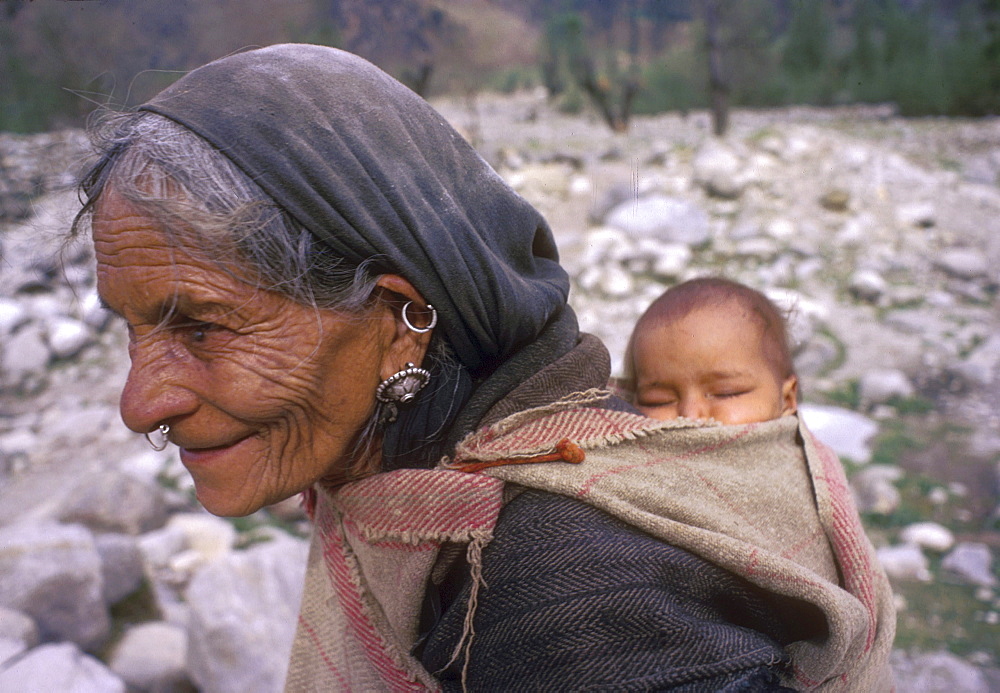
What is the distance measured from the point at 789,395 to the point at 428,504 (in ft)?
3.88

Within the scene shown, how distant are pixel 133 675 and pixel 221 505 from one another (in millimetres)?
2280

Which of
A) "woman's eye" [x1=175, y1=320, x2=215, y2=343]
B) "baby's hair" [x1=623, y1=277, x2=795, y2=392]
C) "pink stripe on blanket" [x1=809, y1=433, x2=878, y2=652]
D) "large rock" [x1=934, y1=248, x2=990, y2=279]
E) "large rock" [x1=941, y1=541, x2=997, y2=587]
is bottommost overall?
"large rock" [x1=934, y1=248, x2=990, y2=279]

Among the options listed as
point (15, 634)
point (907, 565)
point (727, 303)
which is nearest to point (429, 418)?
point (727, 303)

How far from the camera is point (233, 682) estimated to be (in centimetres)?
254

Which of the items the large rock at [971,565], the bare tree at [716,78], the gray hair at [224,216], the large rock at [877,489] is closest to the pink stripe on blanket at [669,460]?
the gray hair at [224,216]

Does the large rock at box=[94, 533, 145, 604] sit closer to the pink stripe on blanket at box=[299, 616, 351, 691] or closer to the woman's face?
the pink stripe on blanket at box=[299, 616, 351, 691]

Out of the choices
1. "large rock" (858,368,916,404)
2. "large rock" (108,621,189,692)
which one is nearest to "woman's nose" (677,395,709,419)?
"large rock" (108,621,189,692)

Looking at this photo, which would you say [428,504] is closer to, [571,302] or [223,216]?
[223,216]

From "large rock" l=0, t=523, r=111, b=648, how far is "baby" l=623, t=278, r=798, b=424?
2.62 metres

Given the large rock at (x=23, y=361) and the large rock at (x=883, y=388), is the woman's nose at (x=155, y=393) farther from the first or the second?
the large rock at (x=23, y=361)

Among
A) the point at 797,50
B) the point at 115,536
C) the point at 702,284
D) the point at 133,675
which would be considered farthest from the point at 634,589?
the point at 797,50

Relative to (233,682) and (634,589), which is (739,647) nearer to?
(634,589)

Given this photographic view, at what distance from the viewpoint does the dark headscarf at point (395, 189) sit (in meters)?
1.05

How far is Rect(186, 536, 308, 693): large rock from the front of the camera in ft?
8.40
